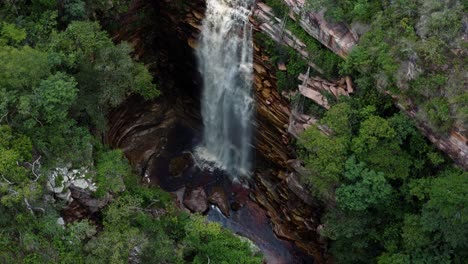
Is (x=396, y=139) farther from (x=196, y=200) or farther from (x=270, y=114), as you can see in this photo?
(x=196, y=200)

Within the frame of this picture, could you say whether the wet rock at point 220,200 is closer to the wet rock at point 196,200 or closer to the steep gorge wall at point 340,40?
the wet rock at point 196,200

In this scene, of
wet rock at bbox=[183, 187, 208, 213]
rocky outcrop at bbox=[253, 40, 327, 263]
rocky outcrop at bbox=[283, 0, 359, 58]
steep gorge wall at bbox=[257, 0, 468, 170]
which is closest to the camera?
steep gorge wall at bbox=[257, 0, 468, 170]

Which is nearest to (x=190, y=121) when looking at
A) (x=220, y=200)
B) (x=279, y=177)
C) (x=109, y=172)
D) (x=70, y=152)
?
(x=220, y=200)

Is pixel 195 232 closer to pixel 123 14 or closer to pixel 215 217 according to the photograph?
pixel 215 217

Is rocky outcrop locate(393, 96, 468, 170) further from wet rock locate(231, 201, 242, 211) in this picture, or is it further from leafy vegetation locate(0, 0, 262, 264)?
wet rock locate(231, 201, 242, 211)

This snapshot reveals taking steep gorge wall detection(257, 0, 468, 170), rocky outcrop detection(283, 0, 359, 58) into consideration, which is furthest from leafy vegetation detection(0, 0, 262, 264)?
rocky outcrop detection(283, 0, 359, 58)

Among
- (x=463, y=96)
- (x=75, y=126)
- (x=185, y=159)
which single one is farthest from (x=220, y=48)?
(x=463, y=96)
